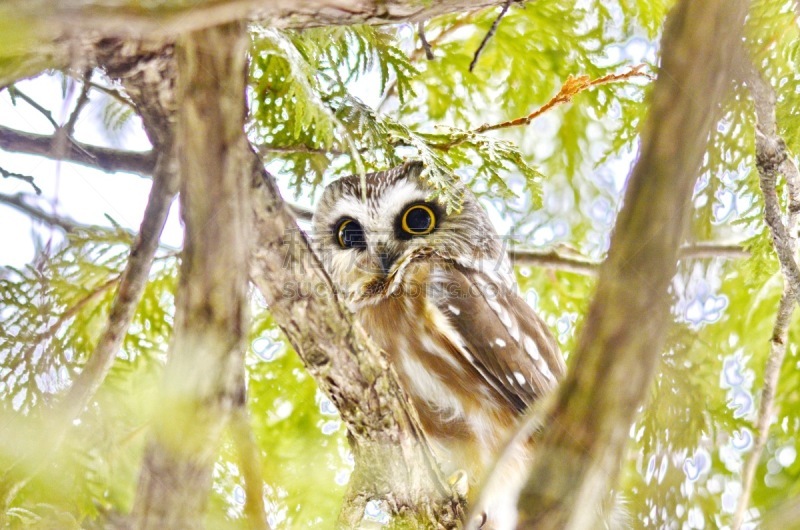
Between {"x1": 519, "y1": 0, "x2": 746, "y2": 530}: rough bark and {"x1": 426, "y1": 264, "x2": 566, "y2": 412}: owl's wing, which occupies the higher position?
{"x1": 426, "y1": 264, "x2": 566, "y2": 412}: owl's wing

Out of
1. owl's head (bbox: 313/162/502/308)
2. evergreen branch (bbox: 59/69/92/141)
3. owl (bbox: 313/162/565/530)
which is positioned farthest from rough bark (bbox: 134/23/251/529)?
owl's head (bbox: 313/162/502/308)

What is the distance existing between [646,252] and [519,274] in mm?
2694

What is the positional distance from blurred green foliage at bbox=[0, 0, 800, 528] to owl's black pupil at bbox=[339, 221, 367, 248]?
44cm

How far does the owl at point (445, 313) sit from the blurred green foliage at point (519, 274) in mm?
286

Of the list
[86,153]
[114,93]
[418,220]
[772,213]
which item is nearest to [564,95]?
[772,213]

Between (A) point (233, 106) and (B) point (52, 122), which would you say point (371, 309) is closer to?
(B) point (52, 122)

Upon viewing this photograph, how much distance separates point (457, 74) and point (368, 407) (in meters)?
1.96

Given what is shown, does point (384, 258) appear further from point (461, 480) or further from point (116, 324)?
point (116, 324)

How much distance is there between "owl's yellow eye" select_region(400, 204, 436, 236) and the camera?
2887 mm

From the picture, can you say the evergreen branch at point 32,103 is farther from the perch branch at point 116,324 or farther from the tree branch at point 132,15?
the tree branch at point 132,15

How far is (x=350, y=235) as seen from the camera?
3014mm

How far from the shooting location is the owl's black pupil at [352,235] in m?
2.97

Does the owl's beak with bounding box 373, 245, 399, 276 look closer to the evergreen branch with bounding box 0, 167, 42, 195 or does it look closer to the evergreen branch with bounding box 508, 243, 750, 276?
the evergreen branch with bounding box 508, 243, 750, 276

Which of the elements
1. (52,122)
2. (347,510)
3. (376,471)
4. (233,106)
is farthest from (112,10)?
(347,510)
